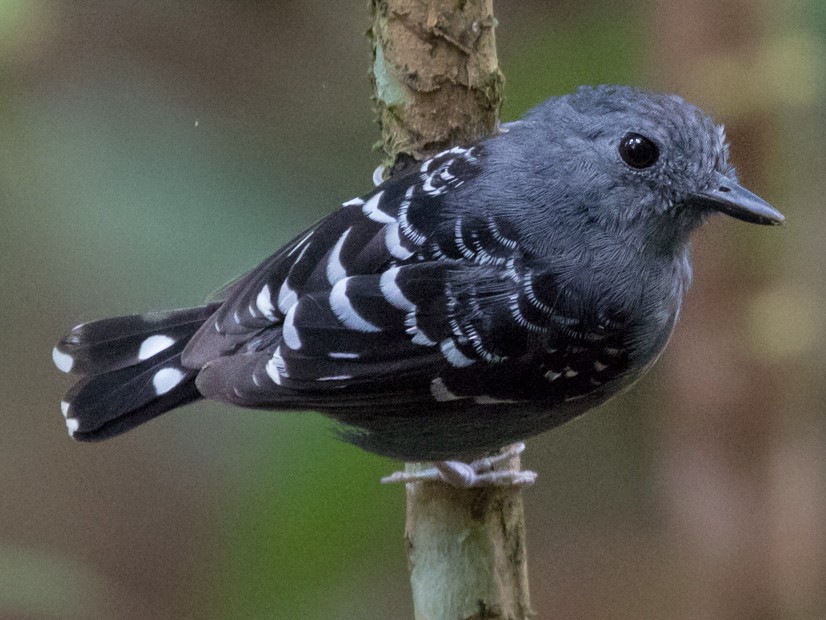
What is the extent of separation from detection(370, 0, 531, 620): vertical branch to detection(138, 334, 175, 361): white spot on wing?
666 mm

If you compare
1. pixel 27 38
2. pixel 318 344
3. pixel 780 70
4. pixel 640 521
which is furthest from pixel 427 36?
pixel 640 521

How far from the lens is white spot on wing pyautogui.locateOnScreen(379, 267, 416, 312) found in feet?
6.75

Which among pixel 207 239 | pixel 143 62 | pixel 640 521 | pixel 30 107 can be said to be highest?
pixel 143 62

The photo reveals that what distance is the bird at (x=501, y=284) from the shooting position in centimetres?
204

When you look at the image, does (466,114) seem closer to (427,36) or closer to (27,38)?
(427,36)

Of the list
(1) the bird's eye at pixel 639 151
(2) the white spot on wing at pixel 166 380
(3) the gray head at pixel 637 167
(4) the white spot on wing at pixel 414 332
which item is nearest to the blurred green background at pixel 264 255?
(2) the white spot on wing at pixel 166 380

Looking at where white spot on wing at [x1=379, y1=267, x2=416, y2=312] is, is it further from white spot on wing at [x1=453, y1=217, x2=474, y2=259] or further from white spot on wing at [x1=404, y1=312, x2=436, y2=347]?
white spot on wing at [x1=453, y1=217, x2=474, y2=259]

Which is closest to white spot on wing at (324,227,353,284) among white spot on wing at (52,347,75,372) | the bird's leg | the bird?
the bird

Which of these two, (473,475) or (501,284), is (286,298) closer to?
(501,284)

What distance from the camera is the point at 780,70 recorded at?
9.39 ft

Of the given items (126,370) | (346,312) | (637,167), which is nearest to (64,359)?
(126,370)

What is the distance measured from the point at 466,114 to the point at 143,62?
1808 mm

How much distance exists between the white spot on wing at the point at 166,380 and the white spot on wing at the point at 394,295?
0.56m

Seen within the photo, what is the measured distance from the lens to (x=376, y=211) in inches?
86.4
